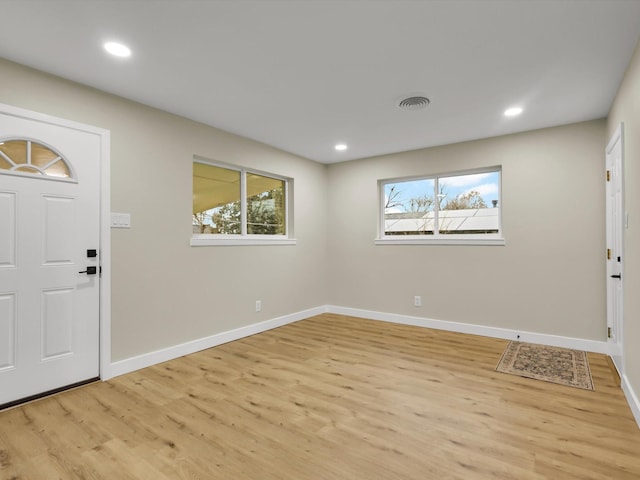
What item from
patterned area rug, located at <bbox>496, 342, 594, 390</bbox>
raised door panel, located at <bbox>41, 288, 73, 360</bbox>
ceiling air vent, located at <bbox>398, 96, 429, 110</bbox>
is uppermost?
ceiling air vent, located at <bbox>398, 96, 429, 110</bbox>

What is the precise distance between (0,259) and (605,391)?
4511 mm

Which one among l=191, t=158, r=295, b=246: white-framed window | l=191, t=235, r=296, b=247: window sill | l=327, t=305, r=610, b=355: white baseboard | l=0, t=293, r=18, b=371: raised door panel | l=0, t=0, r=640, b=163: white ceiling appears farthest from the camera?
l=191, t=158, r=295, b=246: white-framed window

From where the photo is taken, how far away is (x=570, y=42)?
221 cm

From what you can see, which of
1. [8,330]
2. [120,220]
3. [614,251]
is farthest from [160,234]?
[614,251]

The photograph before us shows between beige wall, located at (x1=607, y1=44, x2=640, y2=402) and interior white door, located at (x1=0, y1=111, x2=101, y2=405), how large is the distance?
3.96 metres

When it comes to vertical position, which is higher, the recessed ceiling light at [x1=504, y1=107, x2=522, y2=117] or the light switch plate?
the recessed ceiling light at [x1=504, y1=107, x2=522, y2=117]

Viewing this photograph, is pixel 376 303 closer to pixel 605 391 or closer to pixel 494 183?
pixel 494 183

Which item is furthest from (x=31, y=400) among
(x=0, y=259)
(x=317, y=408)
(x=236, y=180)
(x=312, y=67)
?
(x=312, y=67)

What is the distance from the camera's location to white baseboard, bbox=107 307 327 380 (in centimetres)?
300

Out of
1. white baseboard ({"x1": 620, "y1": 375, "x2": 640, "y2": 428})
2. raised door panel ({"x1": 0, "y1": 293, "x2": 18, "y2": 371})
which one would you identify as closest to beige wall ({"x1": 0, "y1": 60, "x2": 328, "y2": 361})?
raised door panel ({"x1": 0, "y1": 293, "x2": 18, "y2": 371})

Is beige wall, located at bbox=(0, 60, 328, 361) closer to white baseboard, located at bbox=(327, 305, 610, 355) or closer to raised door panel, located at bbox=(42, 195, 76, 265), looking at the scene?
raised door panel, located at bbox=(42, 195, 76, 265)

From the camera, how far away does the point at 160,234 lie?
3.32 metres

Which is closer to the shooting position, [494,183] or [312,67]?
[312,67]

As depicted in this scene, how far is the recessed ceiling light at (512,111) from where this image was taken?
10.8ft
